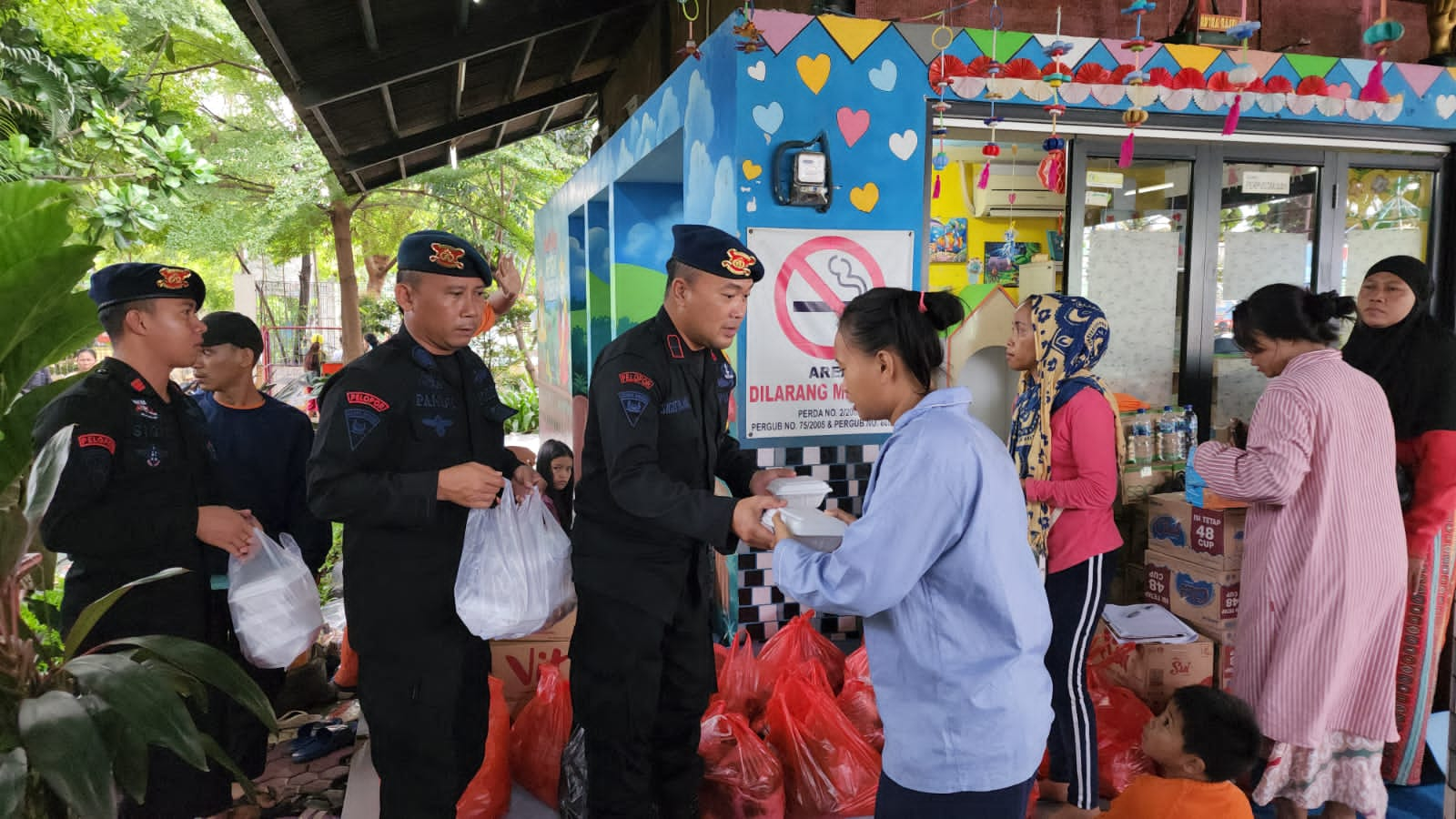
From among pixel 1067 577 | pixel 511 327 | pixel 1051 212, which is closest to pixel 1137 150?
pixel 1051 212

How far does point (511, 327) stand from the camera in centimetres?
2005

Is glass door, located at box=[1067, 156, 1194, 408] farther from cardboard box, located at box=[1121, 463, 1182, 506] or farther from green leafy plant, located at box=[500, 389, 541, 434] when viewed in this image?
green leafy plant, located at box=[500, 389, 541, 434]

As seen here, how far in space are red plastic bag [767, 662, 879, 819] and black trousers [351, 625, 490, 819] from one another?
1015 mm

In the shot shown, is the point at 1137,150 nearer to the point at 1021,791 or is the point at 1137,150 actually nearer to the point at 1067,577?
the point at 1067,577

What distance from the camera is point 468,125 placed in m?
8.72

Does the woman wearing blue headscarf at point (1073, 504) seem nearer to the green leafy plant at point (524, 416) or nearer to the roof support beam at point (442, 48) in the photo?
the roof support beam at point (442, 48)

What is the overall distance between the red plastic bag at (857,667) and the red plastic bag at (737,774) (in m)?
0.53

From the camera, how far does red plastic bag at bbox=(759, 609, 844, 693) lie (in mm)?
3210

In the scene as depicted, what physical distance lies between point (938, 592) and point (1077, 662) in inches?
54.2

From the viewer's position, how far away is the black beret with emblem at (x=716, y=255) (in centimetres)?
226

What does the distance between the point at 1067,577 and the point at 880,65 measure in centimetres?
225

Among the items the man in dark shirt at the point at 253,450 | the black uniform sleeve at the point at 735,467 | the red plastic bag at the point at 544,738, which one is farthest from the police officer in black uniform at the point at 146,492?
the black uniform sleeve at the point at 735,467

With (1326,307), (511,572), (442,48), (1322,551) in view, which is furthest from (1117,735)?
(442,48)

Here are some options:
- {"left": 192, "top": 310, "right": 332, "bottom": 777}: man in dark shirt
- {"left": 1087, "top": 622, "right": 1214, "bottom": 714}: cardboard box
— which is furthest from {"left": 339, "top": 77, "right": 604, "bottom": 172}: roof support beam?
{"left": 1087, "top": 622, "right": 1214, "bottom": 714}: cardboard box
